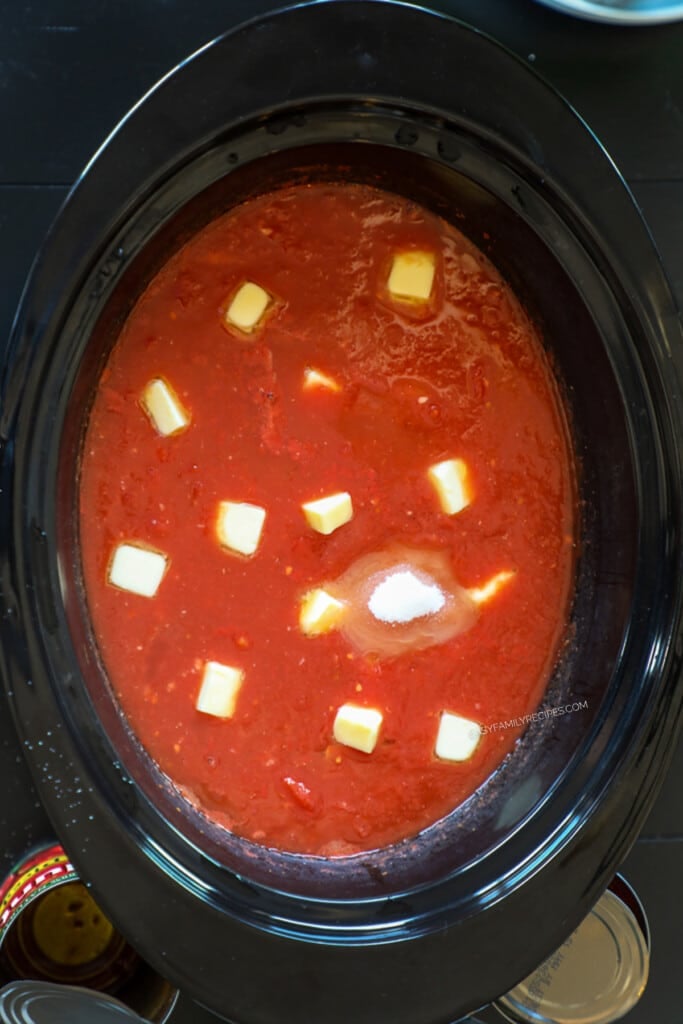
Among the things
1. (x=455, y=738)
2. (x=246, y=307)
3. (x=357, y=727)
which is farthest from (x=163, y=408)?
(x=455, y=738)

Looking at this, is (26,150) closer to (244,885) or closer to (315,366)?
(315,366)

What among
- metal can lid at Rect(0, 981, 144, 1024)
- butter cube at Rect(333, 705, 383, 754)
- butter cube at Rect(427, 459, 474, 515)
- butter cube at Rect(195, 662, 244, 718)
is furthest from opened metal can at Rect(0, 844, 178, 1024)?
butter cube at Rect(427, 459, 474, 515)

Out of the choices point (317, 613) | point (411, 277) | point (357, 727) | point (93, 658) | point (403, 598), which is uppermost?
point (411, 277)

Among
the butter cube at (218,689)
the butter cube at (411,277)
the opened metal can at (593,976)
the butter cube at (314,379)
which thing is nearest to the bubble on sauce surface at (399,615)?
the butter cube at (218,689)

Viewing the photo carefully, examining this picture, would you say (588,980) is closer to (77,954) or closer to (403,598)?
(403,598)

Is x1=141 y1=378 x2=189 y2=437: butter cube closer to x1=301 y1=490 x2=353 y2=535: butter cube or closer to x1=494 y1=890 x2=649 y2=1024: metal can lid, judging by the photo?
x1=301 y1=490 x2=353 y2=535: butter cube
